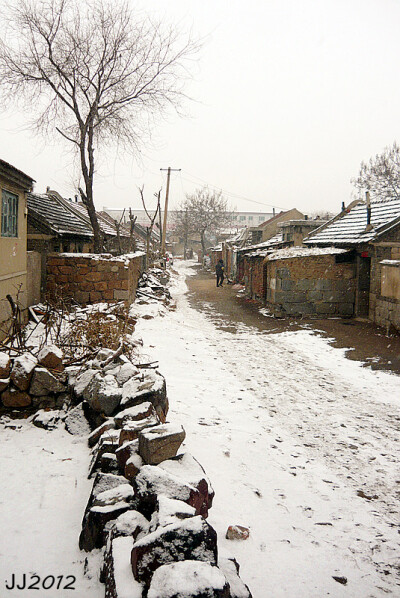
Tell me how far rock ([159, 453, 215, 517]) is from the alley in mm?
240

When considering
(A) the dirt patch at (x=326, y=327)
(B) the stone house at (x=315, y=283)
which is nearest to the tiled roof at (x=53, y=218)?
(A) the dirt patch at (x=326, y=327)

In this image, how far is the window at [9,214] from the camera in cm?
876

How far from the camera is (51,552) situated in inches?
114

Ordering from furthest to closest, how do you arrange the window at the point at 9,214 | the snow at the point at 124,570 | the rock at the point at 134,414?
the window at the point at 9,214 → the rock at the point at 134,414 → the snow at the point at 124,570

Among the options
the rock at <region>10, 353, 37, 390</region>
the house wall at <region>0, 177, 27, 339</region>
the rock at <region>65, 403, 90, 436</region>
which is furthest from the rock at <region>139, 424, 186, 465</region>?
the house wall at <region>0, 177, 27, 339</region>

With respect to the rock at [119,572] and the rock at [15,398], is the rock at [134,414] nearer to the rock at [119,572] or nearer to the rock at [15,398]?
the rock at [15,398]

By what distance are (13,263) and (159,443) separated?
732cm

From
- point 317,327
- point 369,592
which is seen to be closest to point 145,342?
point 317,327

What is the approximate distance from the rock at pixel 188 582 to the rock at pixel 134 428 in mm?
1596

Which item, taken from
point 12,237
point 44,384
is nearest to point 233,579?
point 44,384

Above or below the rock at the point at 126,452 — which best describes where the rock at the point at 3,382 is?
above

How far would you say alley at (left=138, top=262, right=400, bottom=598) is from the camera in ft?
9.77

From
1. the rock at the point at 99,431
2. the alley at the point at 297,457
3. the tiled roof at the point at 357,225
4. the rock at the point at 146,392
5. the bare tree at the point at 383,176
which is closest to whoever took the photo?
the alley at the point at 297,457

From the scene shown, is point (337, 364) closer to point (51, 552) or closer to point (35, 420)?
point (35, 420)
